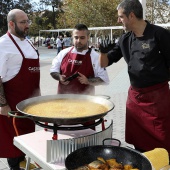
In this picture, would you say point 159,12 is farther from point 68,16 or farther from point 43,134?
point 43,134

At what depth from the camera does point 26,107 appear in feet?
7.22

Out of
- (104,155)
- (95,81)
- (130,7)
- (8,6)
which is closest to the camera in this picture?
(104,155)

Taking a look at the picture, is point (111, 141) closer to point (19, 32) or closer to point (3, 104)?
point (3, 104)

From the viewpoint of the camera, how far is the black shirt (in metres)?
2.36

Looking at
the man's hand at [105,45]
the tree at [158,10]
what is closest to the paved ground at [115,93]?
the man's hand at [105,45]

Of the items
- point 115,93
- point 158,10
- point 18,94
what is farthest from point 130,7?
point 158,10

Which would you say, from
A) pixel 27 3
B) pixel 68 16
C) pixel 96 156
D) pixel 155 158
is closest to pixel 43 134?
pixel 96 156

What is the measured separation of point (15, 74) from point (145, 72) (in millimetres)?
1247

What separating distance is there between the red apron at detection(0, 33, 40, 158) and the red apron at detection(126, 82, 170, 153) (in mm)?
997

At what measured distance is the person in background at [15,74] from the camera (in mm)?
2605

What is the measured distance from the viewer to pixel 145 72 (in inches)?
94.3

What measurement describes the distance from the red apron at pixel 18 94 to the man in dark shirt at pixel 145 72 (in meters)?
0.72

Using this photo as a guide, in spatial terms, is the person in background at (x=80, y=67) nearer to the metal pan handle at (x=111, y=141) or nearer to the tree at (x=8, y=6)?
the metal pan handle at (x=111, y=141)

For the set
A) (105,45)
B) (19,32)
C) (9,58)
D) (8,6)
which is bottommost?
(9,58)
